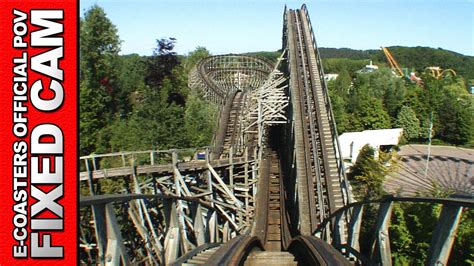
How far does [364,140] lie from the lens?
24.8 meters

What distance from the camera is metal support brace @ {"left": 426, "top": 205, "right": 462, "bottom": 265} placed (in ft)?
8.36

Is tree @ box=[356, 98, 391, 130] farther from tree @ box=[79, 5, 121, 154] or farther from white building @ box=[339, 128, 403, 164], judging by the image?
tree @ box=[79, 5, 121, 154]

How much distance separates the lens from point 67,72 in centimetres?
350

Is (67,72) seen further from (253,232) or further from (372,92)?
(372,92)

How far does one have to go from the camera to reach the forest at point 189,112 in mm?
14184

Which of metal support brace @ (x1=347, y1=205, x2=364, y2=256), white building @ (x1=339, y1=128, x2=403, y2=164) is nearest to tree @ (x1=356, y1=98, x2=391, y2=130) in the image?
white building @ (x1=339, y1=128, x2=403, y2=164)

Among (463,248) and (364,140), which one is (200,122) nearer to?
(364,140)

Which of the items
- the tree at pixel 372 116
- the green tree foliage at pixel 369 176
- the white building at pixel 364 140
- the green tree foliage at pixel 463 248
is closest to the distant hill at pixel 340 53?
the tree at pixel 372 116

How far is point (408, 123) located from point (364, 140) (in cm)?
815

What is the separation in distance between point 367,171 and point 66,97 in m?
16.0

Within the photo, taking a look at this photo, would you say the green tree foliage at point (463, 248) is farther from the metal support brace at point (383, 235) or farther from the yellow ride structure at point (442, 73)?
the yellow ride structure at point (442, 73)

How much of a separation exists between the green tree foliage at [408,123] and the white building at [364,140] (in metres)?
4.72

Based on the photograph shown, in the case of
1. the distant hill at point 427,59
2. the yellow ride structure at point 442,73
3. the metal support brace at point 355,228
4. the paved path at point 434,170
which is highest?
the distant hill at point 427,59

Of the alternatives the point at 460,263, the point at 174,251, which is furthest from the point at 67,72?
the point at 460,263
